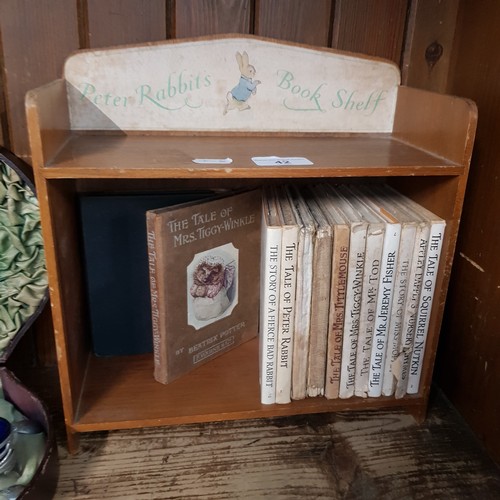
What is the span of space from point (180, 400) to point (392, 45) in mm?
752

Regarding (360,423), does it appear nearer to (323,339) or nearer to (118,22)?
(323,339)

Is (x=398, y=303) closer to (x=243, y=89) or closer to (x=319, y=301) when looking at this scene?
(x=319, y=301)

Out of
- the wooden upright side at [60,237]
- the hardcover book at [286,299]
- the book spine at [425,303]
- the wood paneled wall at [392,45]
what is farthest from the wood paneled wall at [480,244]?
the wooden upright side at [60,237]

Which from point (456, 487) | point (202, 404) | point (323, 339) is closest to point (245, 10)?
point (323, 339)

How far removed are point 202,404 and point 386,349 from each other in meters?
0.33

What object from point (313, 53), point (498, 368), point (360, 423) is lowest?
point (360, 423)

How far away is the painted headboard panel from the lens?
84cm

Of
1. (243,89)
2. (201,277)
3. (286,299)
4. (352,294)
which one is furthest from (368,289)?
(243,89)

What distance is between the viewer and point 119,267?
92cm

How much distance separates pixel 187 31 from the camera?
0.87 metres

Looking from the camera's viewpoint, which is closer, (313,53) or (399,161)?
(399,161)

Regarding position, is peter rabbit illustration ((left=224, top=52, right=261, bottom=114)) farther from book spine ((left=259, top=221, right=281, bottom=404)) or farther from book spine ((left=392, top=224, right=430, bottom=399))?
book spine ((left=392, top=224, right=430, bottom=399))

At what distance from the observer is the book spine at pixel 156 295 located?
785 mm

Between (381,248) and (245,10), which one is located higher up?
(245,10)
